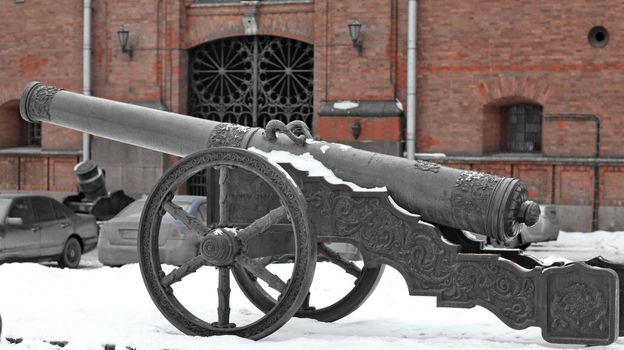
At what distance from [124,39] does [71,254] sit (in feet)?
27.3

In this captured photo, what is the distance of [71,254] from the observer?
16969 millimetres

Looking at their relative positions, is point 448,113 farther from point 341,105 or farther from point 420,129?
point 341,105

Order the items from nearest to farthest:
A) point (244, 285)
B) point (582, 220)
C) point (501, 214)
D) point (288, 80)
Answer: point (501, 214)
point (244, 285)
point (582, 220)
point (288, 80)

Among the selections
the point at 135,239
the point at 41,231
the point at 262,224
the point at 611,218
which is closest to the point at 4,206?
the point at 41,231

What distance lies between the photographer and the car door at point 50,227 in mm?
16344

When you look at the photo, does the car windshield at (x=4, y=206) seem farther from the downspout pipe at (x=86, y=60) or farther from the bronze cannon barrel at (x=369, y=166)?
the downspout pipe at (x=86, y=60)

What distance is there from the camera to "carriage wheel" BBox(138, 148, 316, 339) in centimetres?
852

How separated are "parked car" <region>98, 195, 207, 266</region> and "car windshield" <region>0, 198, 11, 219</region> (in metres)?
1.44

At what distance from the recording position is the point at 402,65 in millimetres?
22844

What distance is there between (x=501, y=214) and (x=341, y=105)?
14.7 meters

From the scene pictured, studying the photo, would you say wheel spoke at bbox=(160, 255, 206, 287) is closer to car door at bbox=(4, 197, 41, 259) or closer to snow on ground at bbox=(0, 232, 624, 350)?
snow on ground at bbox=(0, 232, 624, 350)

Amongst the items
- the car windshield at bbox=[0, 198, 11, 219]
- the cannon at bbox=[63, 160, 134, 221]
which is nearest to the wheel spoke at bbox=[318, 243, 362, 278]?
the car windshield at bbox=[0, 198, 11, 219]

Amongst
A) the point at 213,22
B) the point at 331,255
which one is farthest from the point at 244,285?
the point at 213,22

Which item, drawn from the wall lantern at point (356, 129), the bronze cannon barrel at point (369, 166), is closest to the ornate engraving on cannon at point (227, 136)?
the bronze cannon barrel at point (369, 166)
